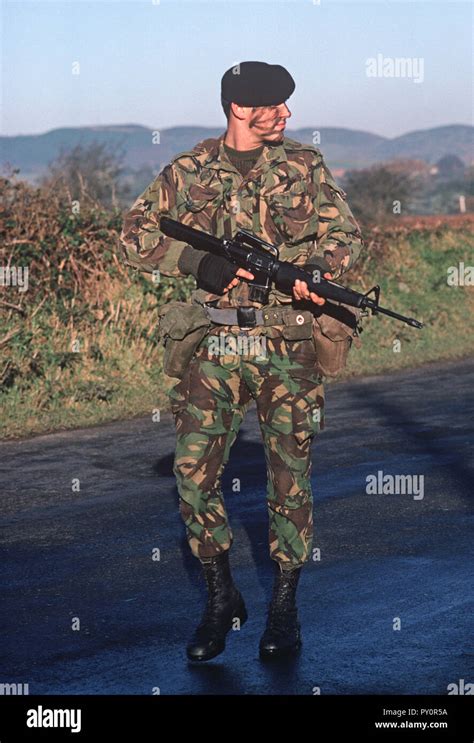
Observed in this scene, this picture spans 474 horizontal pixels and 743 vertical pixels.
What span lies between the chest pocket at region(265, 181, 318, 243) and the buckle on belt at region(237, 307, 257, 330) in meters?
0.34

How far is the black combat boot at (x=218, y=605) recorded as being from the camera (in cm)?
526

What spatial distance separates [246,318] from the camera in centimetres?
518

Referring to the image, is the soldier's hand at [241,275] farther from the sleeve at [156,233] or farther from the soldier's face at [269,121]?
the soldier's face at [269,121]

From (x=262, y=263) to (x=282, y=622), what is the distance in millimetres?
1352

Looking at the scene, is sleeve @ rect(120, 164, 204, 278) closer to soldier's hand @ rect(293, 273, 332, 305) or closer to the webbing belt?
the webbing belt

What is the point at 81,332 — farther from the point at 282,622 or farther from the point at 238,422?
the point at 282,622

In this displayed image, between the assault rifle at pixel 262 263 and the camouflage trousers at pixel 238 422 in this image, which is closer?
the assault rifle at pixel 262 263

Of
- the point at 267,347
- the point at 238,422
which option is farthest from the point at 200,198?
the point at 238,422

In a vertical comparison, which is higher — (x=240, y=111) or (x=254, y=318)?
(x=240, y=111)

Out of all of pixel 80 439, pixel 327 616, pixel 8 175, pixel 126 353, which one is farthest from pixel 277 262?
pixel 8 175

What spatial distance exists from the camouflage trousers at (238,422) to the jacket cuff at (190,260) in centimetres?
25

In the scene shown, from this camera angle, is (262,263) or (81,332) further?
(81,332)

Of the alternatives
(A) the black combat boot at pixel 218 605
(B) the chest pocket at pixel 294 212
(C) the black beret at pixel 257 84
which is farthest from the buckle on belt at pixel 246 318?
(A) the black combat boot at pixel 218 605

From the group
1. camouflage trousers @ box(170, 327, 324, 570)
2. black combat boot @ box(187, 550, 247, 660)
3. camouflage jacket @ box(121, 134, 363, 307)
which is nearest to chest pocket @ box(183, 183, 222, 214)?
camouflage jacket @ box(121, 134, 363, 307)
